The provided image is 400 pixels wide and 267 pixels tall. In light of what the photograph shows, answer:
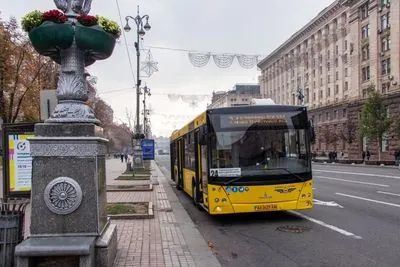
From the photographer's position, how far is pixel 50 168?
6.48m

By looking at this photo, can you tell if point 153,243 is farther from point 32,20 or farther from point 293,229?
point 32,20

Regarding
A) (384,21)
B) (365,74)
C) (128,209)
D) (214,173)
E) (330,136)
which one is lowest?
(128,209)

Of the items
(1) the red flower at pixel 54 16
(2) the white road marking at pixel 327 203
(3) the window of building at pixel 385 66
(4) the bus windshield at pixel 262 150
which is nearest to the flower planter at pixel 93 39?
(1) the red flower at pixel 54 16

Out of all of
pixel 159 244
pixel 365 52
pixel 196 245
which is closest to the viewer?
pixel 159 244

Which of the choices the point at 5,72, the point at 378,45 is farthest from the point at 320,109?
the point at 5,72

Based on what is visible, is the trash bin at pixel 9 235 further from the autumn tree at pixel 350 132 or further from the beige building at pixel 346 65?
the autumn tree at pixel 350 132

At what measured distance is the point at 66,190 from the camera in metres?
6.46

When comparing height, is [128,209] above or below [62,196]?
below

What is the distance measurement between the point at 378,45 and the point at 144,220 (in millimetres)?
60738

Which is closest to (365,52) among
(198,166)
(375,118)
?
(375,118)

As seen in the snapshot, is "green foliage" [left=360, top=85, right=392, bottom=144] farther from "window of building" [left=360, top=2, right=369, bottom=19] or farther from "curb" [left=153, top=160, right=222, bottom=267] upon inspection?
"curb" [left=153, top=160, right=222, bottom=267]

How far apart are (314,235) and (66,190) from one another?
5.76 meters

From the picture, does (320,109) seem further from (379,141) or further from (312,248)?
(312,248)

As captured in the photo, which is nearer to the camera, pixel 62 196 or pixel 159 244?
pixel 62 196
